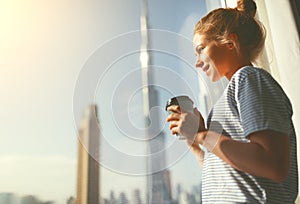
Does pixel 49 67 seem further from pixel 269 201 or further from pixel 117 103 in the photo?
pixel 269 201

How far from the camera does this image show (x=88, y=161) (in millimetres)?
853

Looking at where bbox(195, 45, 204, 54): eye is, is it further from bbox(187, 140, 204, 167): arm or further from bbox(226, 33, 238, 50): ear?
bbox(187, 140, 204, 167): arm

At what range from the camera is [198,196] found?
841mm

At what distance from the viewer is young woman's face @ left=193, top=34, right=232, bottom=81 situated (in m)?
0.76

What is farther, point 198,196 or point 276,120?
point 198,196

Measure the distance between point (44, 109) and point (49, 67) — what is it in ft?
0.45

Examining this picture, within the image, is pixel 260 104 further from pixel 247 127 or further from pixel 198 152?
pixel 198 152

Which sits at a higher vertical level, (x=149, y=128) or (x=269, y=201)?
(x=149, y=128)

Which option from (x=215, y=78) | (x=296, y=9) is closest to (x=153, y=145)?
(x=215, y=78)

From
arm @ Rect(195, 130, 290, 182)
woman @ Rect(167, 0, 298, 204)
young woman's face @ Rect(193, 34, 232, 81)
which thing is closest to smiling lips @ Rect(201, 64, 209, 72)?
young woman's face @ Rect(193, 34, 232, 81)

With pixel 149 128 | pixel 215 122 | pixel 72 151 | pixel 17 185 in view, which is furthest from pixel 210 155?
pixel 17 185

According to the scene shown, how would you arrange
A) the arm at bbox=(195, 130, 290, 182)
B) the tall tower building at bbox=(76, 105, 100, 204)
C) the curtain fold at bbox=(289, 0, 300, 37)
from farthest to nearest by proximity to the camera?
the curtain fold at bbox=(289, 0, 300, 37) → the tall tower building at bbox=(76, 105, 100, 204) → the arm at bbox=(195, 130, 290, 182)

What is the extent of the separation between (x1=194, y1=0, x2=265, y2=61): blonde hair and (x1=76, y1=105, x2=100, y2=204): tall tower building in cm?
36

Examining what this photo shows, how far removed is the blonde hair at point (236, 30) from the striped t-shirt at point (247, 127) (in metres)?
0.15
